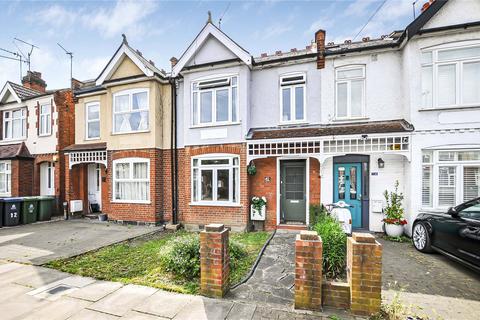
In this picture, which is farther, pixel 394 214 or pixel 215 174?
pixel 215 174

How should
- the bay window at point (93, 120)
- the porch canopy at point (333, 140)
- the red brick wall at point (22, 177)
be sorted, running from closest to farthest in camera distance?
the porch canopy at point (333, 140), the bay window at point (93, 120), the red brick wall at point (22, 177)

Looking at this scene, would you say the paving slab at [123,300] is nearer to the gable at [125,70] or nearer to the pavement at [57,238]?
the pavement at [57,238]

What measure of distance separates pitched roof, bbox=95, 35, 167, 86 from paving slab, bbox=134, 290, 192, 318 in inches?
349

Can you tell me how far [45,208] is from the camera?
11734mm

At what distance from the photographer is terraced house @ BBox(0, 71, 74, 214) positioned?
12.7m

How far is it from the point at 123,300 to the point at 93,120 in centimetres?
1081

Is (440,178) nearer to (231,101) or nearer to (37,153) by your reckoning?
(231,101)

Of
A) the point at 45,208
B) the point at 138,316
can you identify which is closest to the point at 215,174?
the point at 138,316

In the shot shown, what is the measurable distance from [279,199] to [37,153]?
13773 mm

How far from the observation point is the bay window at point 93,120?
12.1 metres

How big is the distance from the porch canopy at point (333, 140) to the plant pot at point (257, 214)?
6.47 feet

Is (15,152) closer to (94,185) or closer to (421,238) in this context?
(94,185)

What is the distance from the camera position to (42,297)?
13.6ft

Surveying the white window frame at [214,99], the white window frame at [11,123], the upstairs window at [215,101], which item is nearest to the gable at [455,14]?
the white window frame at [214,99]
